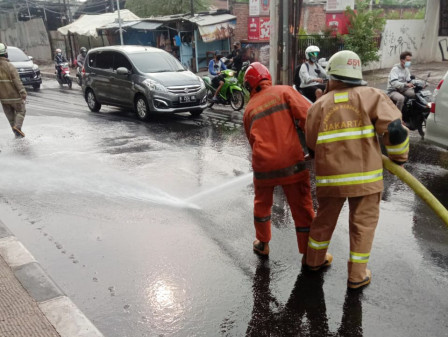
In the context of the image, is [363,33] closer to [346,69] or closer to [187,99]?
[187,99]

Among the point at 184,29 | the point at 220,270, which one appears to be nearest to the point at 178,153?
the point at 220,270

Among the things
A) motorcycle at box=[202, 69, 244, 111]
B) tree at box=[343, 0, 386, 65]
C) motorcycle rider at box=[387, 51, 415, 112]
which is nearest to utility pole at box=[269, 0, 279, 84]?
motorcycle at box=[202, 69, 244, 111]

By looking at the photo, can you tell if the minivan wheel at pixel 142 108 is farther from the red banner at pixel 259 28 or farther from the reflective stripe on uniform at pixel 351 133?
the red banner at pixel 259 28

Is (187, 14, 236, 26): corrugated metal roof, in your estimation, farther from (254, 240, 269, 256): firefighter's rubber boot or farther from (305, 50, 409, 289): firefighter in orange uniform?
(305, 50, 409, 289): firefighter in orange uniform

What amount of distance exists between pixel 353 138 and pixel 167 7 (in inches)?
1097

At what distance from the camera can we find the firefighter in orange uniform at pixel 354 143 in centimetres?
321

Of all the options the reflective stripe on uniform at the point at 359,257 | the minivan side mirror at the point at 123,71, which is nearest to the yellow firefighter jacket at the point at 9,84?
the minivan side mirror at the point at 123,71

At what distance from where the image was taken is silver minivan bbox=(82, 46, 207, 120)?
11000 mm

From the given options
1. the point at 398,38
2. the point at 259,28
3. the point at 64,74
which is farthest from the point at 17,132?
the point at 398,38

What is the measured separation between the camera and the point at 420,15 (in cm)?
2192

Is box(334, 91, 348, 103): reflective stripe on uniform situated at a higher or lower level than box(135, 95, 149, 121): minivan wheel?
higher

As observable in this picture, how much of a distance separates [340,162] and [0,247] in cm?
333

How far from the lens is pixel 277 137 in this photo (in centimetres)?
370

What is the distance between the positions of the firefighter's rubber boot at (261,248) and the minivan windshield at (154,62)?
8334mm
